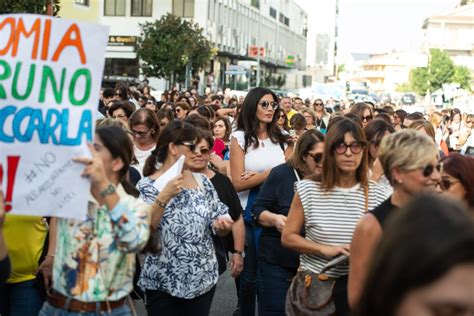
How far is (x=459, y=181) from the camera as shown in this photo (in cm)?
532

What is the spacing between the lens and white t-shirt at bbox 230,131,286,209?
325 inches

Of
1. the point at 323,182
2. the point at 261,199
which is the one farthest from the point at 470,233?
the point at 261,199

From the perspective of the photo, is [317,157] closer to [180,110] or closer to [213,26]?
[180,110]

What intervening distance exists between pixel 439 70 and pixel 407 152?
10039 centimetres

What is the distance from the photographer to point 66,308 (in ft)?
14.6

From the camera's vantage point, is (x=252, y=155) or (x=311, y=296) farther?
(x=252, y=155)

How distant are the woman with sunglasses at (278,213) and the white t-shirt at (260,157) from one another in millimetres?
1419

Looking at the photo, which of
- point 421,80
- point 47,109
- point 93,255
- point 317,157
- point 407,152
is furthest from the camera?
point 421,80

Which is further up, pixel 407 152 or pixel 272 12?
pixel 272 12

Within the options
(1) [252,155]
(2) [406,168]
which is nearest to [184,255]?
(2) [406,168]

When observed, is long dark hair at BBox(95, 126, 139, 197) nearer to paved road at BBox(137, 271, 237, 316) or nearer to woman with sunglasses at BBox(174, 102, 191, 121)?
paved road at BBox(137, 271, 237, 316)

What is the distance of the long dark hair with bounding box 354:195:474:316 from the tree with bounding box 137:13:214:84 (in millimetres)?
43512

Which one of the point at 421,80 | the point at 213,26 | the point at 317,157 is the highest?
the point at 213,26

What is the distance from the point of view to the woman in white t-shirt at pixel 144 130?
8.93m
